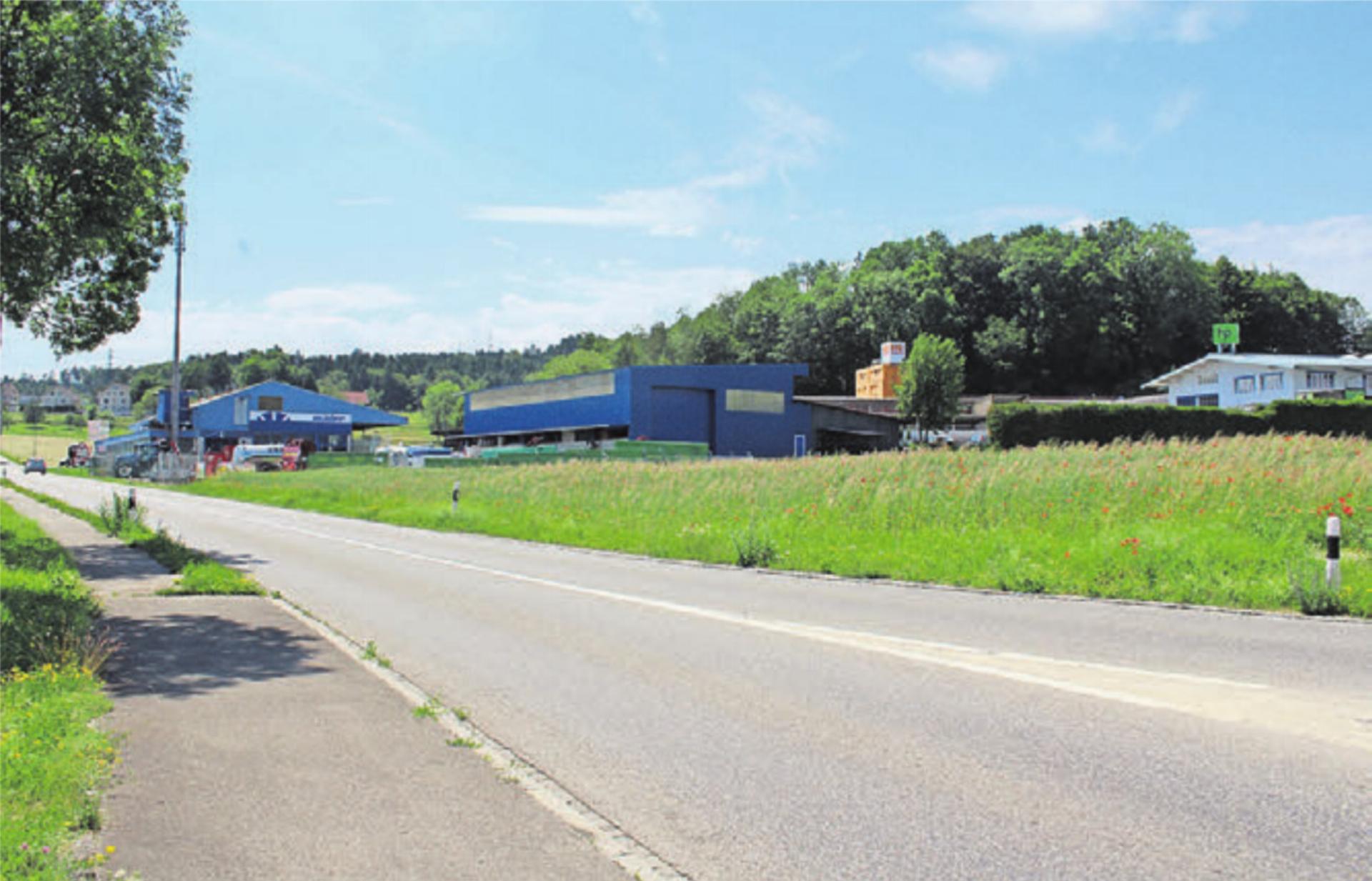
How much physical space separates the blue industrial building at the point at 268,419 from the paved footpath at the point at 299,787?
3371 inches

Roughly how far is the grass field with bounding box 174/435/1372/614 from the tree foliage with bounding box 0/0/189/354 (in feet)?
34.4

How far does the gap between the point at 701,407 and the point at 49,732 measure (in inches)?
2440

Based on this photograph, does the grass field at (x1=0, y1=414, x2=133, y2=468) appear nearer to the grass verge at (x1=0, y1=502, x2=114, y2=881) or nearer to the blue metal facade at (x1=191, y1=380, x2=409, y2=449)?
the blue metal facade at (x1=191, y1=380, x2=409, y2=449)

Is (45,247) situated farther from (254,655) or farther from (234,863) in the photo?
(234,863)

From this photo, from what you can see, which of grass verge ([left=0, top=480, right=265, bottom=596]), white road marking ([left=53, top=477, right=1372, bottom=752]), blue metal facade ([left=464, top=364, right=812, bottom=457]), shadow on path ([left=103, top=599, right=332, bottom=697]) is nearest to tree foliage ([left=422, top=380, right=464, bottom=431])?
blue metal facade ([left=464, top=364, right=812, bottom=457])

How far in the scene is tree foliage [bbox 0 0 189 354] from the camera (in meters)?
13.3

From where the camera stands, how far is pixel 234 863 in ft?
13.9

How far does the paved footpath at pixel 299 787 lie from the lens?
4266 millimetres

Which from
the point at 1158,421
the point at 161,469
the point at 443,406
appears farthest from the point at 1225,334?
the point at 443,406

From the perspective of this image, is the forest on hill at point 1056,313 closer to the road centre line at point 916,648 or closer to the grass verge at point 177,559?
the grass verge at point 177,559

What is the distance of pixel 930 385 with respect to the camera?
266ft

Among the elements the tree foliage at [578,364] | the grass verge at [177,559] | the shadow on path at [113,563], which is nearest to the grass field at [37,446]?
the tree foliage at [578,364]

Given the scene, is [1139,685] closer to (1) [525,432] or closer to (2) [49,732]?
(2) [49,732]

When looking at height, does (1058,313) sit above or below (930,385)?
above
